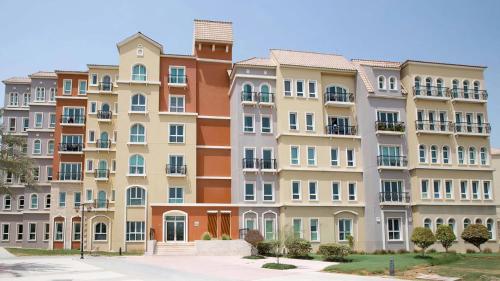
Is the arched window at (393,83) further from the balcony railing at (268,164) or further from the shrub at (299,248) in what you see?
the shrub at (299,248)

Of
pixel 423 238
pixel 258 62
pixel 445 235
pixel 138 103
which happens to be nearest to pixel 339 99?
pixel 258 62

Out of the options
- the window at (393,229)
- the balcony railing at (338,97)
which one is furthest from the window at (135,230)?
the window at (393,229)

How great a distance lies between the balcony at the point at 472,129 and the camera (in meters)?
47.6

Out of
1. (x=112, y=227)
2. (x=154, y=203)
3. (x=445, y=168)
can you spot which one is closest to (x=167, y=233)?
(x=154, y=203)

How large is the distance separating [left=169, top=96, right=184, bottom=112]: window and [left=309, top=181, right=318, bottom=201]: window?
13585 millimetres

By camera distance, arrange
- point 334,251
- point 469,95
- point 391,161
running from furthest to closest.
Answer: point 469,95
point 391,161
point 334,251

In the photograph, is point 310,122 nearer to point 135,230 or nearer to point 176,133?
point 176,133

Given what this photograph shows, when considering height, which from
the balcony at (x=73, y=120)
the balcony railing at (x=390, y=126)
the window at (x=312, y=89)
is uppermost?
the window at (x=312, y=89)

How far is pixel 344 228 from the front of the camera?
1786 inches

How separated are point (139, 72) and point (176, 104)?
4.40 meters

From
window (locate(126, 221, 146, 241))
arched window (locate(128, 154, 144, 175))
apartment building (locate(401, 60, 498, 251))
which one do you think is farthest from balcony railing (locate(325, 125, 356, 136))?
window (locate(126, 221, 146, 241))

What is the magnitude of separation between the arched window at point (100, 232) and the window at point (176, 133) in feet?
34.7

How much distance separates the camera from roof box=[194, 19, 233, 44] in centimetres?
4947

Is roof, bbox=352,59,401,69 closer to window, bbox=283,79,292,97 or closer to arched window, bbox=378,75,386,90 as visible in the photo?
arched window, bbox=378,75,386,90
